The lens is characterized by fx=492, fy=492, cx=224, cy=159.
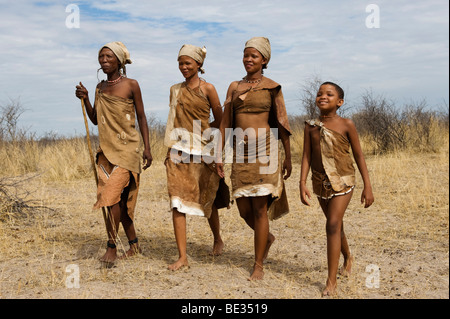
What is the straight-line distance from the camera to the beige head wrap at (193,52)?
4.42m

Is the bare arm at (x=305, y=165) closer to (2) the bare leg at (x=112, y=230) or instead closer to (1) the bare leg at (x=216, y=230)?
(1) the bare leg at (x=216, y=230)

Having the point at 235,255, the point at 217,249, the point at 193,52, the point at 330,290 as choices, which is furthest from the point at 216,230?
the point at 193,52

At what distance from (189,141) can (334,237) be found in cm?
158

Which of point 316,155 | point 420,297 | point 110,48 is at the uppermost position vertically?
point 110,48

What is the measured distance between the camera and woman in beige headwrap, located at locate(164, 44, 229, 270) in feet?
14.7

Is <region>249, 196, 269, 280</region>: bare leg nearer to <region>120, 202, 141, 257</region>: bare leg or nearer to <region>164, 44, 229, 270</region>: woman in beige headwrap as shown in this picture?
<region>164, 44, 229, 270</region>: woman in beige headwrap

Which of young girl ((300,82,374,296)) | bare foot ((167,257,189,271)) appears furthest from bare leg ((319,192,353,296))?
bare foot ((167,257,189,271))

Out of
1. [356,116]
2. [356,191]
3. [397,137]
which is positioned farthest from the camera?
Answer: [356,116]

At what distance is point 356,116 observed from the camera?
1627cm

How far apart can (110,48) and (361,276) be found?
3065 millimetres

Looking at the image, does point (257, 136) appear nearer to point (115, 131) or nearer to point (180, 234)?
point (180, 234)

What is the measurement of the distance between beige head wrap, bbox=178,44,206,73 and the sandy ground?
1921mm
